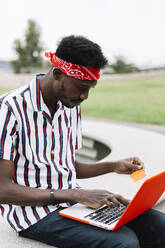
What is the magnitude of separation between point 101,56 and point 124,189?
170cm

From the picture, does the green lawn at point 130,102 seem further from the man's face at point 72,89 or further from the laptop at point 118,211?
the laptop at point 118,211

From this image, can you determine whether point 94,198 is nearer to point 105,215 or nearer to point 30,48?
point 105,215

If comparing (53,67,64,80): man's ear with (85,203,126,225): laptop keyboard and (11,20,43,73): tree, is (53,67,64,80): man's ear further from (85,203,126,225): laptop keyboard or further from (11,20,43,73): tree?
(11,20,43,73): tree

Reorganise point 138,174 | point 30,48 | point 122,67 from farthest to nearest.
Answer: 1. point 30,48
2. point 122,67
3. point 138,174

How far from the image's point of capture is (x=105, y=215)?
1.88 meters

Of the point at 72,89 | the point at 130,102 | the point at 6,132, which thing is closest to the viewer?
the point at 6,132

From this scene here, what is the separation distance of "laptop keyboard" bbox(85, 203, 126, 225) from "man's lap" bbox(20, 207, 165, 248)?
→ 0.05 meters

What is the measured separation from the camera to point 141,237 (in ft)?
6.77

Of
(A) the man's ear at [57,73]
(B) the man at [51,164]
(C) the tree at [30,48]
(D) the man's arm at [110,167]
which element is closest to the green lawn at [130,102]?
(D) the man's arm at [110,167]

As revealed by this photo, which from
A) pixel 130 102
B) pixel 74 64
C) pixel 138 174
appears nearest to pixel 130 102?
pixel 130 102

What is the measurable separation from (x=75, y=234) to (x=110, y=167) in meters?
0.60

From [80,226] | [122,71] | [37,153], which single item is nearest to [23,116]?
[37,153]

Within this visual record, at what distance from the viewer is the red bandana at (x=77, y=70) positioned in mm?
1842

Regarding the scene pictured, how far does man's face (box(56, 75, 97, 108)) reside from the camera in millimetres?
1913
